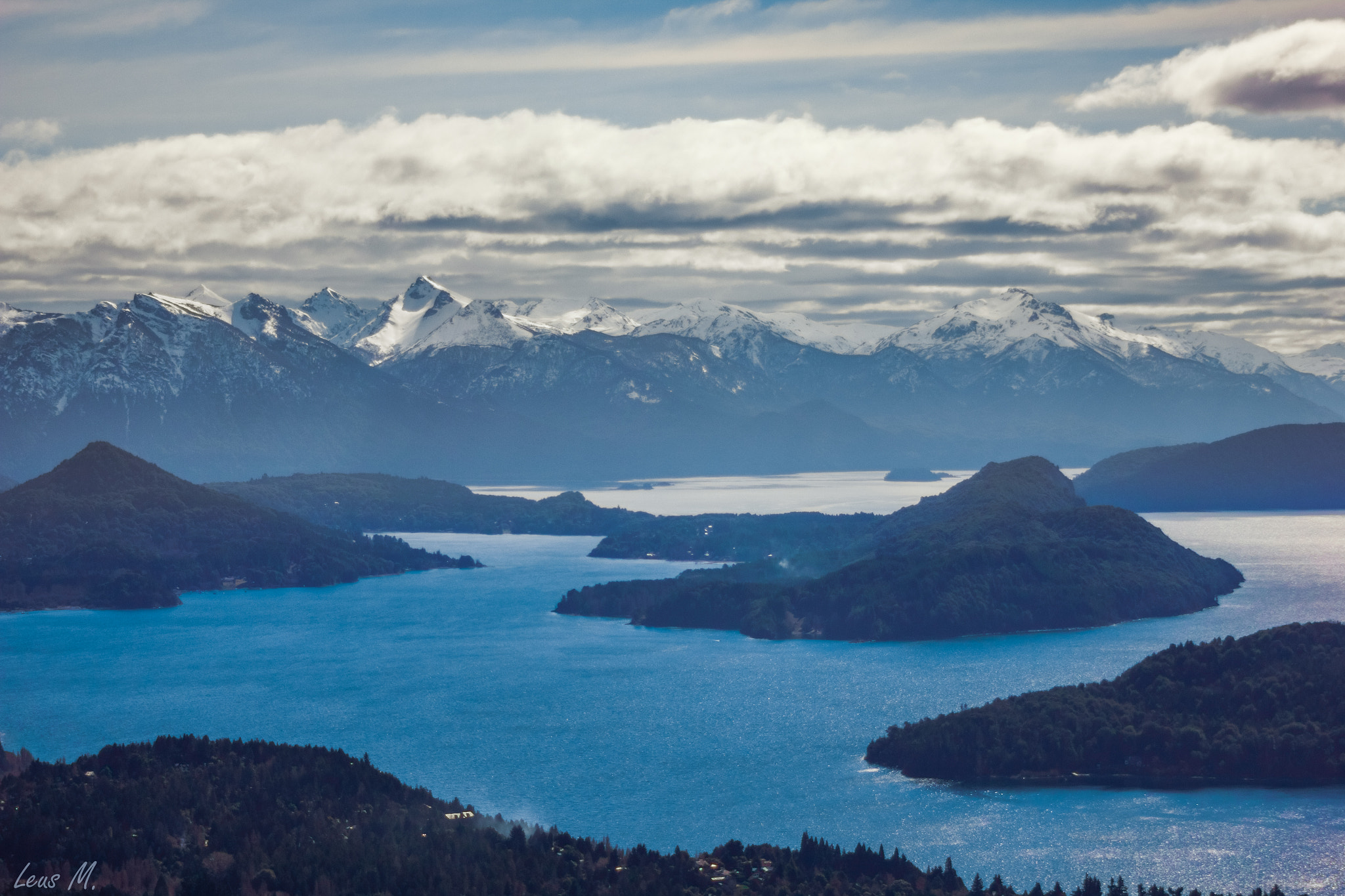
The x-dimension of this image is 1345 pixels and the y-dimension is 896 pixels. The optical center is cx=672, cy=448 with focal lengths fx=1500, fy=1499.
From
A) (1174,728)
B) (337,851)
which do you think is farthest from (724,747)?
(337,851)

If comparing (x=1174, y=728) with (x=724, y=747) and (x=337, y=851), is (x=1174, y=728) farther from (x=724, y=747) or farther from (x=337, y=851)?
(x=337, y=851)

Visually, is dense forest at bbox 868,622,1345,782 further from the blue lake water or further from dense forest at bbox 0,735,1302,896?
dense forest at bbox 0,735,1302,896

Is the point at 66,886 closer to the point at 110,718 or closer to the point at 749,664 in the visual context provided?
the point at 110,718

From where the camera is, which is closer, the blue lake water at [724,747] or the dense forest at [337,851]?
the dense forest at [337,851]

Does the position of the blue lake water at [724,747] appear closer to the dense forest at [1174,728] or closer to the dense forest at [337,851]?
the dense forest at [1174,728]

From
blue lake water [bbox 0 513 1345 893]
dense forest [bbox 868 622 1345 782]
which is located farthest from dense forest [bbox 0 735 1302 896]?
dense forest [bbox 868 622 1345 782]

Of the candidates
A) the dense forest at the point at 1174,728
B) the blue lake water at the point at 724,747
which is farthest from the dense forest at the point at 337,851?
the dense forest at the point at 1174,728

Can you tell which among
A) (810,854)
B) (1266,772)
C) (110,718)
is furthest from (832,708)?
(110,718)
